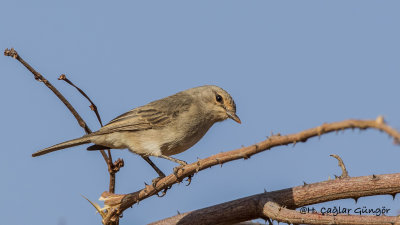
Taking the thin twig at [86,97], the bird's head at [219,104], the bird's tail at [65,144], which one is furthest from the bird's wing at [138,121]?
the thin twig at [86,97]

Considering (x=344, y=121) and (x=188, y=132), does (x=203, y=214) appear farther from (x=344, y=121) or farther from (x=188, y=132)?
(x=188, y=132)

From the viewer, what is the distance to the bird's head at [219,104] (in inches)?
298

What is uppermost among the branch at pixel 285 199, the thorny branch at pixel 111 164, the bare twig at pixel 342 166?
the thorny branch at pixel 111 164

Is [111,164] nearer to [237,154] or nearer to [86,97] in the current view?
[86,97]

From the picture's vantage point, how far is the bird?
23.7 ft

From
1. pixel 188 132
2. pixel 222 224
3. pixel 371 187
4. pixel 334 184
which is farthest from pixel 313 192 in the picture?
pixel 188 132

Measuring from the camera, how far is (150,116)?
7746 mm

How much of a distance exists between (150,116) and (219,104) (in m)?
1.10

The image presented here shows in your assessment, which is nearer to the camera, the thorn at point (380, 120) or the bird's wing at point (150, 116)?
the thorn at point (380, 120)

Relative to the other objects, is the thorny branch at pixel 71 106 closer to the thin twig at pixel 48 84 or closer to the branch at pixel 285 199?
the thin twig at pixel 48 84

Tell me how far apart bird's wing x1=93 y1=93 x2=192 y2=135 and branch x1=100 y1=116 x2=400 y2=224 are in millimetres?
2828

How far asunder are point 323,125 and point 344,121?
161mm

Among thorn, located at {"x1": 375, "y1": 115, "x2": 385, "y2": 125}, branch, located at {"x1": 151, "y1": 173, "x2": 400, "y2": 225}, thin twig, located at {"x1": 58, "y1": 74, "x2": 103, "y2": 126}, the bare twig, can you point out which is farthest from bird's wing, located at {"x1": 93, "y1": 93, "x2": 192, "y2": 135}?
thorn, located at {"x1": 375, "y1": 115, "x2": 385, "y2": 125}

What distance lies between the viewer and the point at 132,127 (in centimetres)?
757
